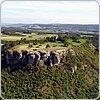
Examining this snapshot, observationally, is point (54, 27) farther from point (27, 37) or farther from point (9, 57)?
point (9, 57)

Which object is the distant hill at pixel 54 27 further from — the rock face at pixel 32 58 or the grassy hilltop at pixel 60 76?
the rock face at pixel 32 58

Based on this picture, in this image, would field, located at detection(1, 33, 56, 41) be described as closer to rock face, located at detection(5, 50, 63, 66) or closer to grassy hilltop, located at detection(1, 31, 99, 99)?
grassy hilltop, located at detection(1, 31, 99, 99)

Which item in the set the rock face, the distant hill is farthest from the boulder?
the distant hill

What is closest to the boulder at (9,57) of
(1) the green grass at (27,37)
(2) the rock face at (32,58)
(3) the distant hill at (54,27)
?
(2) the rock face at (32,58)

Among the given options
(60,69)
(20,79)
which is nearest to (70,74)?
(60,69)

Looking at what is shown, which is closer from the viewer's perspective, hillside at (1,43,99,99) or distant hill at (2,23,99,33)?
distant hill at (2,23,99,33)

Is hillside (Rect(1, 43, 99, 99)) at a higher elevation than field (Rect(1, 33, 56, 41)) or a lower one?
lower
